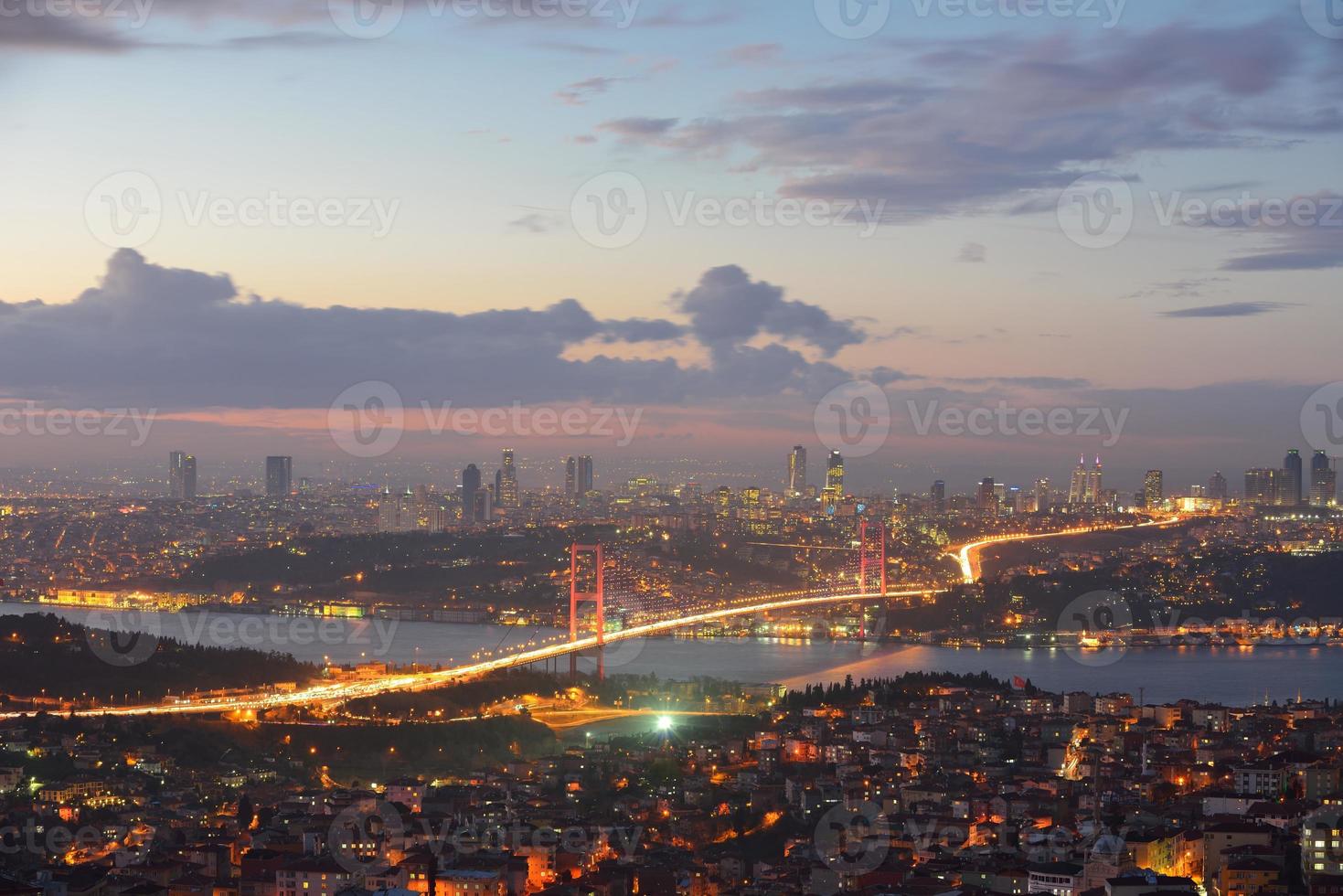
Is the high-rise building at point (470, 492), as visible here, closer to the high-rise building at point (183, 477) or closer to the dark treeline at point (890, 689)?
the high-rise building at point (183, 477)

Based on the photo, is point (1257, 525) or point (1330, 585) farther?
point (1257, 525)

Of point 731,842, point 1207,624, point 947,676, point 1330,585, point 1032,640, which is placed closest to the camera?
point 731,842

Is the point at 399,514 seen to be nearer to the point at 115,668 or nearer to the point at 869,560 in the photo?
the point at 869,560

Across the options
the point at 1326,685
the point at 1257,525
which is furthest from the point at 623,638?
the point at 1257,525

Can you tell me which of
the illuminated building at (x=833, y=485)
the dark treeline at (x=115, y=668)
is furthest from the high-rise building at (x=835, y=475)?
the dark treeline at (x=115, y=668)

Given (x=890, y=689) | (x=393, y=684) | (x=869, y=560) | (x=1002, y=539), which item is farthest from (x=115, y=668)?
(x=1002, y=539)

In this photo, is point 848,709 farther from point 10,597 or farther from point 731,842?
point 10,597
